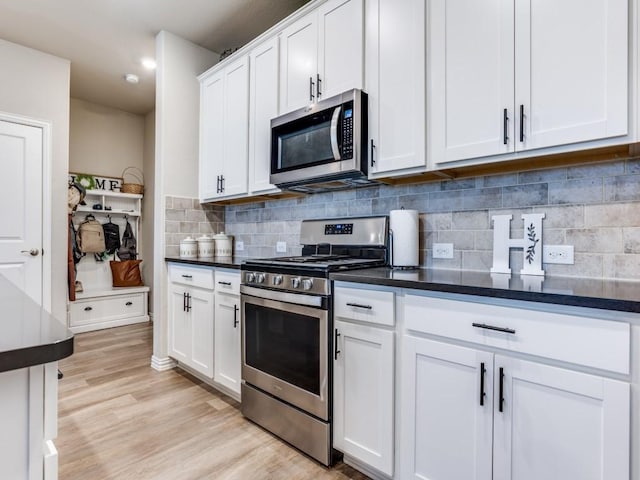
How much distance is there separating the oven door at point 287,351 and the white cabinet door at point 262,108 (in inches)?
39.7

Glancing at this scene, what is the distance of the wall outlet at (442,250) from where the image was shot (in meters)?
1.99

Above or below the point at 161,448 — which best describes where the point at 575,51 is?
above

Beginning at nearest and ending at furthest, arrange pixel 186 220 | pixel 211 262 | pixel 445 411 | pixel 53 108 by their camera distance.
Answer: pixel 445 411, pixel 211 262, pixel 186 220, pixel 53 108

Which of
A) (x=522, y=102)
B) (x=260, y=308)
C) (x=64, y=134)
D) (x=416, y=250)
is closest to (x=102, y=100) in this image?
(x=64, y=134)

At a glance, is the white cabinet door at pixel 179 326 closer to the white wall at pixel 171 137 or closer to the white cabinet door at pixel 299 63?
the white wall at pixel 171 137

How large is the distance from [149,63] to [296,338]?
11.2ft

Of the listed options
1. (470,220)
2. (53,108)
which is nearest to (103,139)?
(53,108)

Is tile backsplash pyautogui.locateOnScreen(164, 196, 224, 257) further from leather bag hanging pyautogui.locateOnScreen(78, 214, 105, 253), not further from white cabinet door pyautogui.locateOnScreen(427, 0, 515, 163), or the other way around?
white cabinet door pyautogui.locateOnScreen(427, 0, 515, 163)

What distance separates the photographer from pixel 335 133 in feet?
6.88

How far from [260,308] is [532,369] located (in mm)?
1380

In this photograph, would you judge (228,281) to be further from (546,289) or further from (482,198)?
(546,289)

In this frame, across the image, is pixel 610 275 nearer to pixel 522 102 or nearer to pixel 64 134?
pixel 522 102

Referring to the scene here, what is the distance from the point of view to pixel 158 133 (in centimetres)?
322

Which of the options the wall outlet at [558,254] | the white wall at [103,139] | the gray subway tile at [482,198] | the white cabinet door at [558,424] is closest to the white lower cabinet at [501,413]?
the white cabinet door at [558,424]
